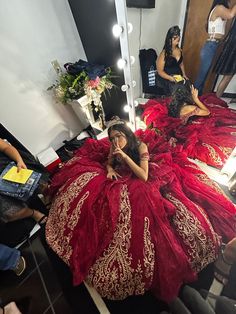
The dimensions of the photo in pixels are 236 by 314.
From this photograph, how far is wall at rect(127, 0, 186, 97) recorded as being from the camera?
96 centimetres

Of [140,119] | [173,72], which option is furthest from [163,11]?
[140,119]

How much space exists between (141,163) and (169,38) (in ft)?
2.67

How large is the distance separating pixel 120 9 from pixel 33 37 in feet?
2.96

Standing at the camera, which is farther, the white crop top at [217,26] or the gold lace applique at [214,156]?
the gold lace applique at [214,156]

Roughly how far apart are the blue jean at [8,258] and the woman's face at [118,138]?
989 mm

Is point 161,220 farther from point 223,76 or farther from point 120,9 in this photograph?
point 223,76

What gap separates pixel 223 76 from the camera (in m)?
1.42

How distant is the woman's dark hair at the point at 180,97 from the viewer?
1349 millimetres

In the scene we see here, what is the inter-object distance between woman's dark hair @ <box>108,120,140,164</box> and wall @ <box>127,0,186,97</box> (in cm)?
49

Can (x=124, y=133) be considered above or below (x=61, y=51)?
below

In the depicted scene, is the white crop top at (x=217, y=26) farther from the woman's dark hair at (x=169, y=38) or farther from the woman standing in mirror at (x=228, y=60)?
the woman's dark hair at (x=169, y=38)

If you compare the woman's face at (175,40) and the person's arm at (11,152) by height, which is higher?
the woman's face at (175,40)

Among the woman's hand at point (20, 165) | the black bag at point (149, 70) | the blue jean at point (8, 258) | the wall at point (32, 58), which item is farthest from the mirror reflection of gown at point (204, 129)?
the blue jean at point (8, 258)

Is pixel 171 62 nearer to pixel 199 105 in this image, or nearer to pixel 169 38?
pixel 169 38
